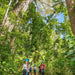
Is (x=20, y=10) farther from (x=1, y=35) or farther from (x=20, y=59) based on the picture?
(x=20, y=59)

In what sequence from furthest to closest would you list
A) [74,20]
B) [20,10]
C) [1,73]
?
[20,10] < [1,73] < [74,20]

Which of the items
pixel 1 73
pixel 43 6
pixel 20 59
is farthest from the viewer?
pixel 43 6

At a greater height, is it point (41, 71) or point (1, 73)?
point (1, 73)

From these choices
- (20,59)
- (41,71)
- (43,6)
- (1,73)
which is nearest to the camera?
(1,73)

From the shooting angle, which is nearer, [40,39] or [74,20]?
[74,20]

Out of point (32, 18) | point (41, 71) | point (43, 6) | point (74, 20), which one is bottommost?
point (41, 71)

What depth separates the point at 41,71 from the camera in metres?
8.73

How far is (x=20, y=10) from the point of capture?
7.89 metres

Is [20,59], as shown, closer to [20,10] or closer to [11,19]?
[11,19]

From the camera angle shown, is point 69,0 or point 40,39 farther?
point 40,39

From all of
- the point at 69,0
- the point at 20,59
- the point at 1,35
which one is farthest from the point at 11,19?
the point at 69,0

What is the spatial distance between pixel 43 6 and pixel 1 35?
5615mm

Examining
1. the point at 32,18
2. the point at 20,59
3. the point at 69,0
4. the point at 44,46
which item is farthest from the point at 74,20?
the point at 32,18

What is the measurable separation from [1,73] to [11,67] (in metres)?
0.55
